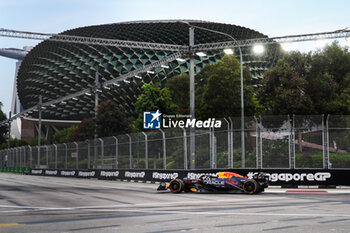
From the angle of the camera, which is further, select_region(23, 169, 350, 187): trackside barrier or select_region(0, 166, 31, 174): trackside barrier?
select_region(0, 166, 31, 174): trackside barrier

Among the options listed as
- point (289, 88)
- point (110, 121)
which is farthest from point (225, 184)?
point (110, 121)

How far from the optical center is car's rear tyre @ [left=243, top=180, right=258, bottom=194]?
67.7 ft

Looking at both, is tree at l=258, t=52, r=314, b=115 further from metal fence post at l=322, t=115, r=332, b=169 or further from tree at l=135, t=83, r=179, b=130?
metal fence post at l=322, t=115, r=332, b=169

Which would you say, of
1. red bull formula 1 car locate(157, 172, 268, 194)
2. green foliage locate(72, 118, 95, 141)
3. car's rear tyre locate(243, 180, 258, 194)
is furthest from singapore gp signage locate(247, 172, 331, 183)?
green foliage locate(72, 118, 95, 141)

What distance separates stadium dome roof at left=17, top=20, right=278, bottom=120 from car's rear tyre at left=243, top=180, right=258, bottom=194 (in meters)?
69.9

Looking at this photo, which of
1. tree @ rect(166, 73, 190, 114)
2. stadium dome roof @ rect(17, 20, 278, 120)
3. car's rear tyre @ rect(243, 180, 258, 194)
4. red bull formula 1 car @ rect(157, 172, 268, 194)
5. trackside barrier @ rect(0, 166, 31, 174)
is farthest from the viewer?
stadium dome roof @ rect(17, 20, 278, 120)

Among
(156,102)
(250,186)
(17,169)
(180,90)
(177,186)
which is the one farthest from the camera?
(17,169)

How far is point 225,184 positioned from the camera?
21.3 metres

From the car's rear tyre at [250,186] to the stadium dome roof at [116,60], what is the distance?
2752 inches

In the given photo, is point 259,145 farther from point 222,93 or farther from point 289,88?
point 222,93

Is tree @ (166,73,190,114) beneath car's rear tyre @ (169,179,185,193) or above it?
above

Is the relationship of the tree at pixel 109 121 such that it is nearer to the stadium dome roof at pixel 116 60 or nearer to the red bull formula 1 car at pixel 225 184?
the red bull formula 1 car at pixel 225 184

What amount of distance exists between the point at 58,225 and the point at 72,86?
312 ft

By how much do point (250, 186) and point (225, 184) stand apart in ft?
3.87
